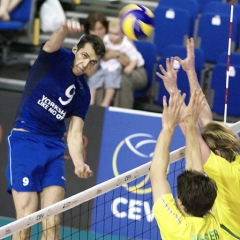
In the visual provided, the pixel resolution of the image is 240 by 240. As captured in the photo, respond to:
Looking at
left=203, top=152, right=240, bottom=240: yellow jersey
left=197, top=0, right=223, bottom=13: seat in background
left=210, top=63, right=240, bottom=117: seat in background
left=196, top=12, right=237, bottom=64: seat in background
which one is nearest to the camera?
left=203, top=152, right=240, bottom=240: yellow jersey

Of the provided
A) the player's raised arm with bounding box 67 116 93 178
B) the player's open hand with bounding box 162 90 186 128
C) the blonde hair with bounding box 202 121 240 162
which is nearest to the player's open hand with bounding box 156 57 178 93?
the player's open hand with bounding box 162 90 186 128

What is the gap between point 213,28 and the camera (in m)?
8.55

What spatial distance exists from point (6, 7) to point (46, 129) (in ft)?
A: 12.7

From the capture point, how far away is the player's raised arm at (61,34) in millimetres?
5125

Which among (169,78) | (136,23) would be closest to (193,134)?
(169,78)

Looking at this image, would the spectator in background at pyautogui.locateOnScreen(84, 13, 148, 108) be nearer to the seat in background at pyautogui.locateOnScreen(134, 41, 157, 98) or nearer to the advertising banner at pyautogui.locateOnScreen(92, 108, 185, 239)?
the seat in background at pyautogui.locateOnScreen(134, 41, 157, 98)

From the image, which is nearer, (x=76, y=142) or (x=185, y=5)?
(x=76, y=142)

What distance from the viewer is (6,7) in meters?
9.14

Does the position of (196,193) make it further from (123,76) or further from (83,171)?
(123,76)

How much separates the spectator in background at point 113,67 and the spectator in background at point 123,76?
0.12 ft

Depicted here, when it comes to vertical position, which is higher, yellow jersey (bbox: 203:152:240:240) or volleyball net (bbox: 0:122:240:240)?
yellow jersey (bbox: 203:152:240:240)

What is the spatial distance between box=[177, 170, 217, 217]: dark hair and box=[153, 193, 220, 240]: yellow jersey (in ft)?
0.18

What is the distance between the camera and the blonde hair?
4.92 metres

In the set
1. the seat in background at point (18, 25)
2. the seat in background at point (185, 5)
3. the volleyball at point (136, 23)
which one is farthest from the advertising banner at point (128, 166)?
the seat in background at point (18, 25)
